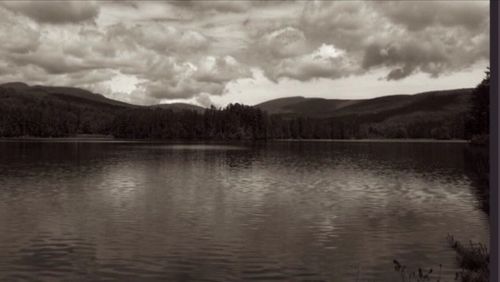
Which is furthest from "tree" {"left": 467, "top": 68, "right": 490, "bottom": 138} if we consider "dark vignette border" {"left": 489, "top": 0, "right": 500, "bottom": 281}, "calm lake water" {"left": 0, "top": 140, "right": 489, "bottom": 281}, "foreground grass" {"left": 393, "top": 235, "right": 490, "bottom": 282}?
"dark vignette border" {"left": 489, "top": 0, "right": 500, "bottom": 281}

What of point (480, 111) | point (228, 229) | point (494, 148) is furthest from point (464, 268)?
point (480, 111)

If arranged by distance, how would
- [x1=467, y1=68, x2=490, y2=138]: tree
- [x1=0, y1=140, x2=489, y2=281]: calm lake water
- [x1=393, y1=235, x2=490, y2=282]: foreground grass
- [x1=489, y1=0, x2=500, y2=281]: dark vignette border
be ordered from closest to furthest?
[x1=489, y1=0, x2=500, y2=281]: dark vignette border < [x1=393, y1=235, x2=490, y2=282]: foreground grass < [x1=0, y1=140, x2=489, y2=281]: calm lake water < [x1=467, y1=68, x2=490, y2=138]: tree

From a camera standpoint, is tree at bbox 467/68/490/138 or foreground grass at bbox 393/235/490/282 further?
tree at bbox 467/68/490/138

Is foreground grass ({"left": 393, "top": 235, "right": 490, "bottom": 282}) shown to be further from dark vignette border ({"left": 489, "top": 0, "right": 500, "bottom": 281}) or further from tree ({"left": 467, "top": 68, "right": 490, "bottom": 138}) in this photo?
tree ({"left": 467, "top": 68, "right": 490, "bottom": 138})

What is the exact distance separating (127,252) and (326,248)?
11759 millimetres

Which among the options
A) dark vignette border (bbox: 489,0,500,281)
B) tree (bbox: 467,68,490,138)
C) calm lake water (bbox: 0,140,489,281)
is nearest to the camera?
dark vignette border (bbox: 489,0,500,281)

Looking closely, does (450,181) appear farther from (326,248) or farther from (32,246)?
(32,246)

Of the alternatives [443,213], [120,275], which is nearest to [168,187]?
[443,213]

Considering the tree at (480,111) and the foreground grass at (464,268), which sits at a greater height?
the tree at (480,111)

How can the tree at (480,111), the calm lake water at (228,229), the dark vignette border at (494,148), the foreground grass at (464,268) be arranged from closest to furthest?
the dark vignette border at (494,148)
the foreground grass at (464,268)
the calm lake water at (228,229)
the tree at (480,111)

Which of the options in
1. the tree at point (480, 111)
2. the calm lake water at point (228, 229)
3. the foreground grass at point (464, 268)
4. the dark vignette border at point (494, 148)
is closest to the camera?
the dark vignette border at point (494, 148)

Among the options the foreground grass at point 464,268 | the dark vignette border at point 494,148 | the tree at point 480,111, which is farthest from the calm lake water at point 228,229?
the tree at point 480,111

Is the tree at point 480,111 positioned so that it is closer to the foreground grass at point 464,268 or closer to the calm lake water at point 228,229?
the calm lake water at point 228,229

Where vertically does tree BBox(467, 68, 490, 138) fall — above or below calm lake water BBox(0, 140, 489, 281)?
above
